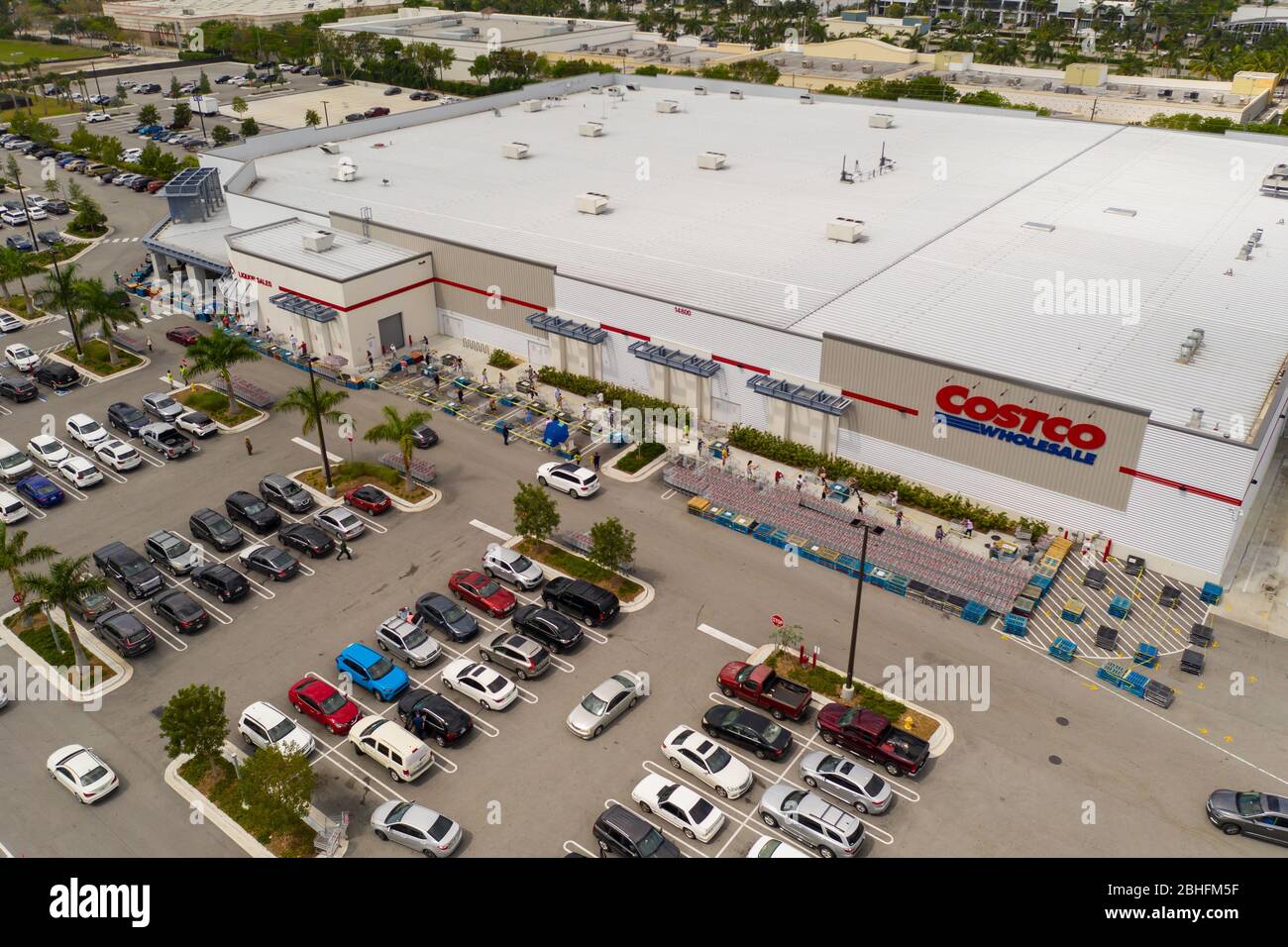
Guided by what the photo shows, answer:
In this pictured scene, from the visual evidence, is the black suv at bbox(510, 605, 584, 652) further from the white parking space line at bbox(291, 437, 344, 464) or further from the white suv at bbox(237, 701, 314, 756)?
the white parking space line at bbox(291, 437, 344, 464)

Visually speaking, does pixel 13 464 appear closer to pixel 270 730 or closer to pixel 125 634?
pixel 125 634

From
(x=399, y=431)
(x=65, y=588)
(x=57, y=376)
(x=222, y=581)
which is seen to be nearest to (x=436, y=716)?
(x=222, y=581)

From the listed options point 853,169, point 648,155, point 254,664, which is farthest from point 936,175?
point 254,664

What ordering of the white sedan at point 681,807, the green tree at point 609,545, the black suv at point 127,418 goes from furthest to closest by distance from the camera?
the black suv at point 127,418, the green tree at point 609,545, the white sedan at point 681,807

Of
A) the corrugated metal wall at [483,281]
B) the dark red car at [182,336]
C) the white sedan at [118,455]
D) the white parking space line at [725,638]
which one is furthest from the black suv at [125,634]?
the dark red car at [182,336]

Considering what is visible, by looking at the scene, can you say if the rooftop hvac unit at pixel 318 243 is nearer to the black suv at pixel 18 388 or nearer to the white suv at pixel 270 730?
the black suv at pixel 18 388

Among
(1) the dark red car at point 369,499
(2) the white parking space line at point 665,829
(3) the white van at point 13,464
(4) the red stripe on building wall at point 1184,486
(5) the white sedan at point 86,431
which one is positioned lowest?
(2) the white parking space line at point 665,829

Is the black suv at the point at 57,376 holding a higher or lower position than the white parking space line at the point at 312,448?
higher

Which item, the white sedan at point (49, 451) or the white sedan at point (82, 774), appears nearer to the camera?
the white sedan at point (82, 774)
